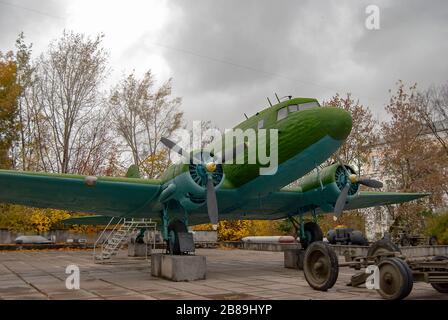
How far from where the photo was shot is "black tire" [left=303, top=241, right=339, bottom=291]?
11.0 meters

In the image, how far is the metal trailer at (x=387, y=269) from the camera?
936cm

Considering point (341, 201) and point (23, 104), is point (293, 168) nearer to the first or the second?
point (341, 201)

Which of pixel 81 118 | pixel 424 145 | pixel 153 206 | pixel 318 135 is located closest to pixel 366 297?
pixel 318 135

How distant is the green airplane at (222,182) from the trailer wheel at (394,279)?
224 inches

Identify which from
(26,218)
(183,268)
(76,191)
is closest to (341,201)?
(183,268)

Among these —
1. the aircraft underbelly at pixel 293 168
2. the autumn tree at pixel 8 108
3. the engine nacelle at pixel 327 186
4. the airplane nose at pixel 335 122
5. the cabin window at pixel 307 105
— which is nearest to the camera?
the airplane nose at pixel 335 122

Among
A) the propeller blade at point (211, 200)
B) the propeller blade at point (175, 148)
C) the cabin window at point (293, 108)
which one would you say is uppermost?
the cabin window at point (293, 108)

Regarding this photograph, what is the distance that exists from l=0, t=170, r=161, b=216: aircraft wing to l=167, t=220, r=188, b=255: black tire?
1.61 meters

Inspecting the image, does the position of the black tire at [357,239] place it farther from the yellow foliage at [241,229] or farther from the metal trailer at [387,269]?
the metal trailer at [387,269]

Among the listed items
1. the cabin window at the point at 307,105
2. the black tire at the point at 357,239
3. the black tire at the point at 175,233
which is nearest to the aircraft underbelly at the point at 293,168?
the cabin window at the point at 307,105

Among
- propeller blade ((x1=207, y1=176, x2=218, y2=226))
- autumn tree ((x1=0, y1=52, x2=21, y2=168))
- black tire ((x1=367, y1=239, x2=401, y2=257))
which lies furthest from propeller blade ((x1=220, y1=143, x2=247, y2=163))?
autumn tree ((x1=0, y1=52, x2=21, y2=168))

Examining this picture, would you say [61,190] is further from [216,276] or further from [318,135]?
[318,135]

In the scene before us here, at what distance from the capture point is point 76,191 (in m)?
16.0
